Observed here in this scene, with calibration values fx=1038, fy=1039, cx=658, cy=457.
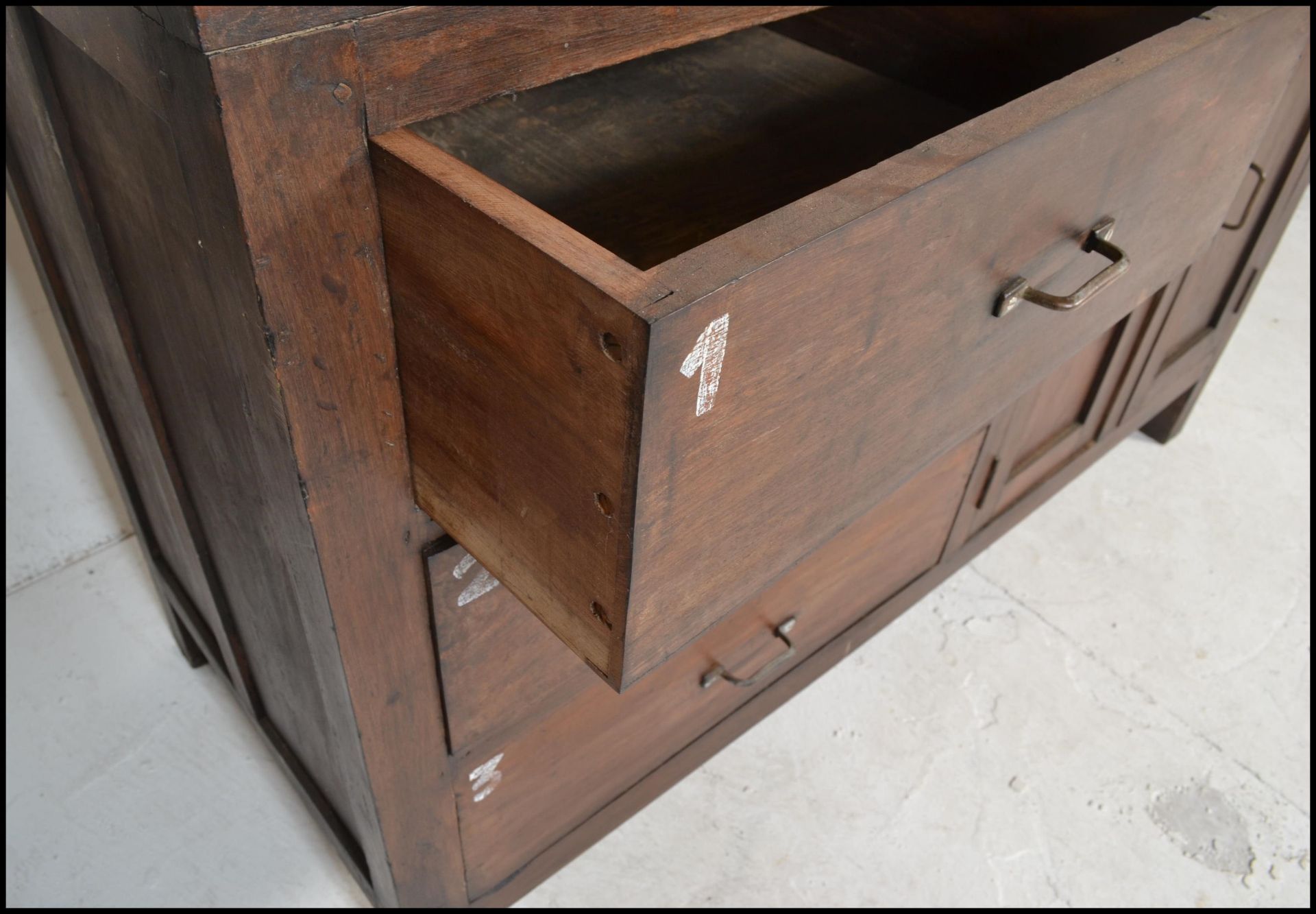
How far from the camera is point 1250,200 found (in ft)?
4.00

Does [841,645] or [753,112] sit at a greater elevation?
[753,112]

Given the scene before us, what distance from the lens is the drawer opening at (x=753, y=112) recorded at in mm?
780

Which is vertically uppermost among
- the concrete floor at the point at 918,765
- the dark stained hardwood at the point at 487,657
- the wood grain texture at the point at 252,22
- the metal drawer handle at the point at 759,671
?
the wood grain texture at the point at 252,22

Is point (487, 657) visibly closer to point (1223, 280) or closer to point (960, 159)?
point (960, 159)

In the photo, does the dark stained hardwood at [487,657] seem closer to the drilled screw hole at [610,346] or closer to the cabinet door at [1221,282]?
the drilled screw hole at [610,346]

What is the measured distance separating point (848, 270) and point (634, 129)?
432 millimetres

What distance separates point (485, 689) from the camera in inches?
30.4

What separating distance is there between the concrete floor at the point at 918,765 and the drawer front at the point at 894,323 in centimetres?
60

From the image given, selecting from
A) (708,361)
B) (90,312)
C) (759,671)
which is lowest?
(759,671)

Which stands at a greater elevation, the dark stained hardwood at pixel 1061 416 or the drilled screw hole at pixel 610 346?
the drilled screw hole at pixel 610 346

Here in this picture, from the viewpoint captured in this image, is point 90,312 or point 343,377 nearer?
point 343,377

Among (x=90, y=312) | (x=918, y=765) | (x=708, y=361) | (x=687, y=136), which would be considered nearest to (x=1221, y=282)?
(x=918, y=765)

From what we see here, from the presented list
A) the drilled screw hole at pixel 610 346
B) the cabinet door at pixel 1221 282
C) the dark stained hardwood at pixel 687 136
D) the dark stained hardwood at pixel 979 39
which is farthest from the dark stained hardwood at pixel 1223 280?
the drilled screw hole at pixel 610 346

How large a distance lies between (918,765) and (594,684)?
521mm
